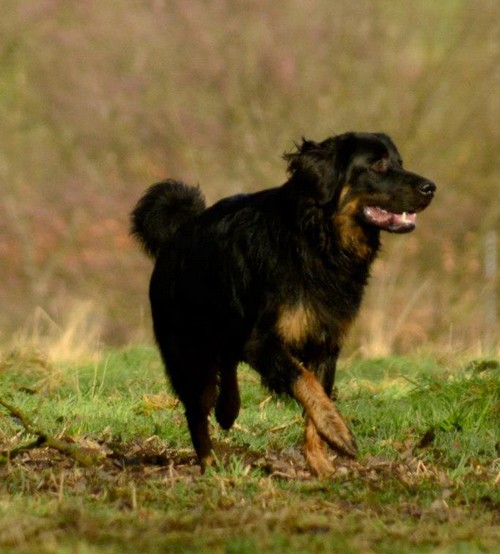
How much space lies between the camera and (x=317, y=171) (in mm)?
6348

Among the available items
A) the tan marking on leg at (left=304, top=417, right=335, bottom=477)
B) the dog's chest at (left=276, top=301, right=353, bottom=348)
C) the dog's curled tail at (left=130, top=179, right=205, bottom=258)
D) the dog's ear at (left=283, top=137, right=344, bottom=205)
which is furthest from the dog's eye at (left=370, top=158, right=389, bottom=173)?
the tan marking on leg at (left=304, top=417, right=335, bottom=477)

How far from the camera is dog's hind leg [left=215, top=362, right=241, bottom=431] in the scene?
673cm

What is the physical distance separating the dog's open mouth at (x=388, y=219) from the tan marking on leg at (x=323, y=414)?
919 mm

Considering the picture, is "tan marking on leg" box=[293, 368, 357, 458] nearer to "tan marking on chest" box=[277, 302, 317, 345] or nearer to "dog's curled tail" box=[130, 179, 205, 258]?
"tan marking on chest" box=[277, 302, 317, 345]

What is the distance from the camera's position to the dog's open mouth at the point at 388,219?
21.1ft

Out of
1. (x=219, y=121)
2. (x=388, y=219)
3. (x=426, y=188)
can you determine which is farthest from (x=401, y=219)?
(x=219, y=121)

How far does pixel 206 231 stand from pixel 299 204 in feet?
2.00

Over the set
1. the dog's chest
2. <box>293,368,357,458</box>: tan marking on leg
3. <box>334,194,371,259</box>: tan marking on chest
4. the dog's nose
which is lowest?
<box>293,368,357,458</box>: tan marking on leg

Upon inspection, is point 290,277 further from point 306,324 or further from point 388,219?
point 388,219

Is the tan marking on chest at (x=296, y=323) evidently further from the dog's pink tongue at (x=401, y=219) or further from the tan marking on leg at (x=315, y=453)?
the dog's pink tongue at (x=401, y=219)

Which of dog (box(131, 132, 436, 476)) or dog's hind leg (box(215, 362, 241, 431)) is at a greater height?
dog (box(131, 132, 436, 476))

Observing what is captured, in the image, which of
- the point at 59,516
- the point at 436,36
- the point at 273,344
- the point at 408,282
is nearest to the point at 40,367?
the point at 273,344

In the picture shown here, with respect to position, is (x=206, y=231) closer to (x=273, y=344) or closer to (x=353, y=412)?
(x=273, y=344)

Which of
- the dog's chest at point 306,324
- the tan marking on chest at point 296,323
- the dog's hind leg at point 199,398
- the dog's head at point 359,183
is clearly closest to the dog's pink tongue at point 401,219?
the dog's head at point 359,183
